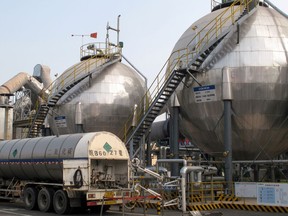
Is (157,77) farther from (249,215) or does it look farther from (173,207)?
(249,215)

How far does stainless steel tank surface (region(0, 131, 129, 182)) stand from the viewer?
1563 cm

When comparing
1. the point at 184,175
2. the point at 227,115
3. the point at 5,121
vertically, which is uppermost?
the point at 5,121

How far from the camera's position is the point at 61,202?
51.6 ft

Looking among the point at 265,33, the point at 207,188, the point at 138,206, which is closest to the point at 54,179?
the point at 138,206

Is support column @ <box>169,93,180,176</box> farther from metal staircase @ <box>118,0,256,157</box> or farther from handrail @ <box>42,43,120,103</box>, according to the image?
handrail @ <box>42,43,120,103</box>

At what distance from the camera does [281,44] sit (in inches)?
763

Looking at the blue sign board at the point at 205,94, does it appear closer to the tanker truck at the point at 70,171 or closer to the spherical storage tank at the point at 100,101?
the tanker truck at the point at 70,171

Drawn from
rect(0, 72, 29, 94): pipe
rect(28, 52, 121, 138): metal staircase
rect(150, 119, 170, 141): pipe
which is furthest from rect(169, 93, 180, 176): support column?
rect(0, 72, 29, 94): pipe

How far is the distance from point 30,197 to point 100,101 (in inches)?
411

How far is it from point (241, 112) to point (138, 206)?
602 cm

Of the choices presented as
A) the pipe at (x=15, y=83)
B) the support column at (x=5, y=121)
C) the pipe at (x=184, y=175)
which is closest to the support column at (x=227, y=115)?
the pipe at (x=184, y=175)

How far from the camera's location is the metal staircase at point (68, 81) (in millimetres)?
28266

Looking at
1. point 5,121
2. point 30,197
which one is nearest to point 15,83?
point 5,121

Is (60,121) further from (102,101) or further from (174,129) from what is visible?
(174,129)
